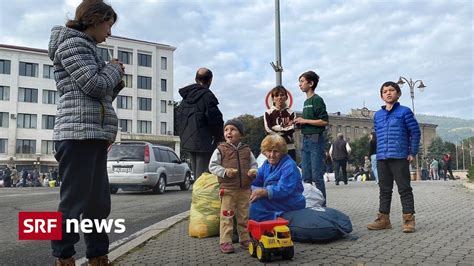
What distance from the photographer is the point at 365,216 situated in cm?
739

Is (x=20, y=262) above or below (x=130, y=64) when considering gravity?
below

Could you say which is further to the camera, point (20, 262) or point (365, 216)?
point (365, 216)

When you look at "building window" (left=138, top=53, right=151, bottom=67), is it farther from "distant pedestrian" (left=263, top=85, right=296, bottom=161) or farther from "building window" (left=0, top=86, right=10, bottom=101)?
"distant pedestrian" (left=263, top=85, right=296, bottom=161)

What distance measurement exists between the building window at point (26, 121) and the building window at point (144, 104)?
13642 mm

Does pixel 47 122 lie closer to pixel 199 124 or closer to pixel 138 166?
pixel 138 166

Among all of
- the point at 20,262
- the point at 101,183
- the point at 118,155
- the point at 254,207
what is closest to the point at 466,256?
the point at 254,207

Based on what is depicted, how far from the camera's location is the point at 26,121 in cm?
5781

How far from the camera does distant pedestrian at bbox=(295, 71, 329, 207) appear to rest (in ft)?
21.7

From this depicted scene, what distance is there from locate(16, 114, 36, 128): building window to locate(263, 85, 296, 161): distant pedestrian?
5783cm

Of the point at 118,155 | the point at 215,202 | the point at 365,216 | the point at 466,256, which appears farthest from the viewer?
the point at 118,155

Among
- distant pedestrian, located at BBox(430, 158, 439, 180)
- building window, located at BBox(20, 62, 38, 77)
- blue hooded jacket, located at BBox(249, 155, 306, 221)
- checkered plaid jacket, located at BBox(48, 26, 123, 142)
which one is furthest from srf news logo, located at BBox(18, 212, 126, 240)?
building window, located at BBox(20, 62, 38, 77)

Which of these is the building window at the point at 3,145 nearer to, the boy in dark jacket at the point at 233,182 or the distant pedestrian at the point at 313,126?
the distant pedestrian at the point at 313,126

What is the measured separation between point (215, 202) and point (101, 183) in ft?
7.83

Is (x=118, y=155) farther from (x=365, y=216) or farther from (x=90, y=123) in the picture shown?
(x=90, y=123)
